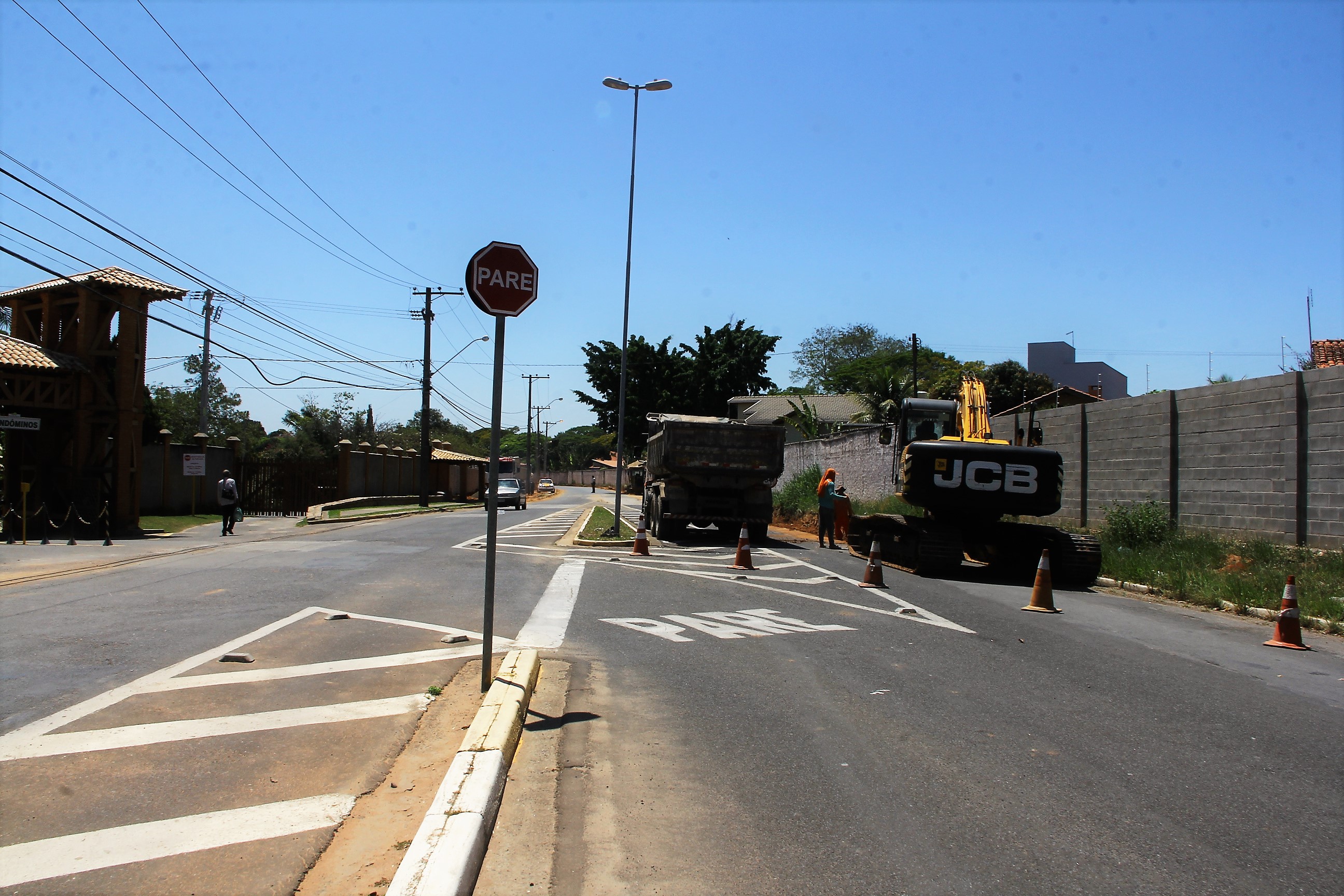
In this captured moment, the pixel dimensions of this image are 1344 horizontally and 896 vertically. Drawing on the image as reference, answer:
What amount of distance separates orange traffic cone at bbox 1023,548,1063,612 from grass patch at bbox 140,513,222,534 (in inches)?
810

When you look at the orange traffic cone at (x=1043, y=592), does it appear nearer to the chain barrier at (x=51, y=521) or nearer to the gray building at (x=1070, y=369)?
the chain barrier at (x=51, y=521)

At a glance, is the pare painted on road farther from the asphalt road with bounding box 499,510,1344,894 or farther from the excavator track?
the excavator track

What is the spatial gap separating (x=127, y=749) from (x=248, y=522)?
83.5 feet

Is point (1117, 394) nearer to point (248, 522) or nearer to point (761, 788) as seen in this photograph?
point (248, 522)

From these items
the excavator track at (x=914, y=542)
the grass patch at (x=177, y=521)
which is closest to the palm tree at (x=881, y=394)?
the excavator track at (x=914, y=542)

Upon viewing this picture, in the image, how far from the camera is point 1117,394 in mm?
68188

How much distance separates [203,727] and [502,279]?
3.33 meters

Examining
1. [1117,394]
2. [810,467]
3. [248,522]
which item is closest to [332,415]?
[248,522]

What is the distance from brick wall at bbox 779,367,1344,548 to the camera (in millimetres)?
12281

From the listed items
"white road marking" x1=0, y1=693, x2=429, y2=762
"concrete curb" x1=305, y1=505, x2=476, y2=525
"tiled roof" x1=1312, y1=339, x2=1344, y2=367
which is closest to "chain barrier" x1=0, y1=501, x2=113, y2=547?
"concrete curb" x1=305, y1=505, x2=476, y2=525

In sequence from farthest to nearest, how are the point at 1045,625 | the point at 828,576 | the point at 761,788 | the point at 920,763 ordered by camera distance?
1. the point at 828,576
2. the point at 1045,625
3. the point at 920,763
4. the point at 761,788

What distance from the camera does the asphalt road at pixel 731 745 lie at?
3695mm

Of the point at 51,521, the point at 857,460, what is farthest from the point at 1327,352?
the point at 51,521

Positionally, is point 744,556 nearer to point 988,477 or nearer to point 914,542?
point 914,542
